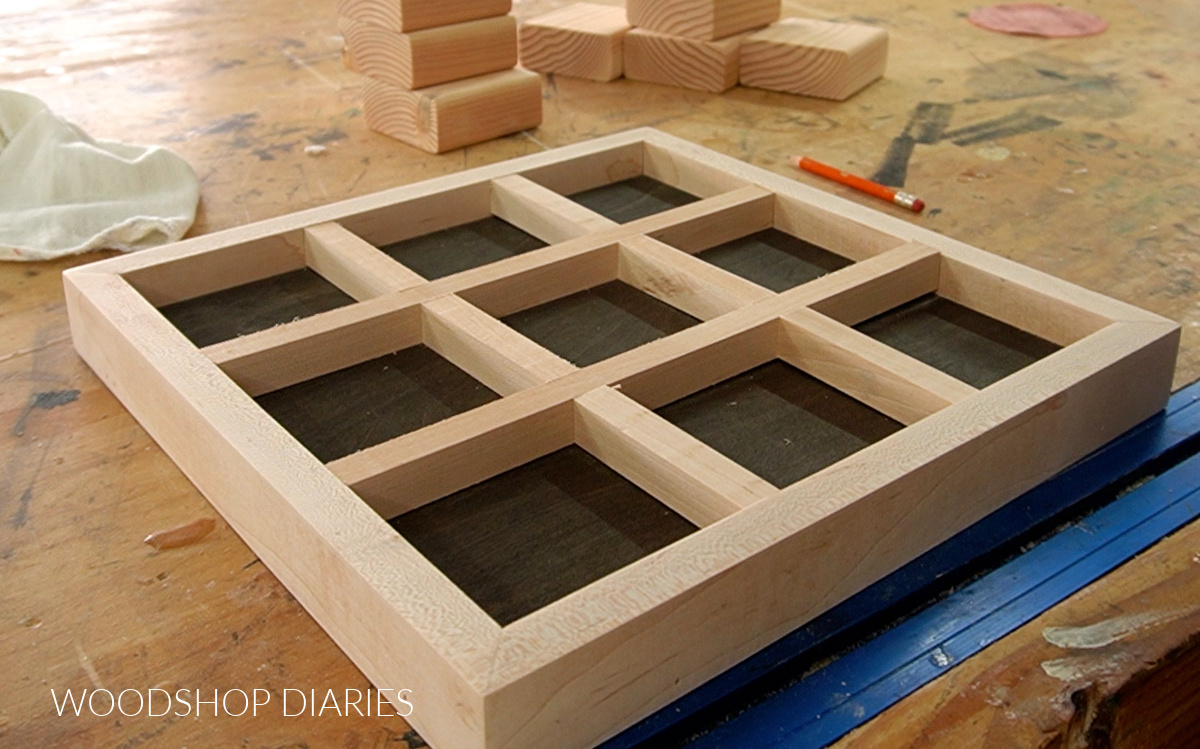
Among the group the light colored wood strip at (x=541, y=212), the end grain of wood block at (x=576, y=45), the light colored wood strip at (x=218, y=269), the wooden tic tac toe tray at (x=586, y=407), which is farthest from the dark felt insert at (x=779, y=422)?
the end grain of wood block at (x=576, y=45)

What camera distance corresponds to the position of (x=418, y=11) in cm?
215

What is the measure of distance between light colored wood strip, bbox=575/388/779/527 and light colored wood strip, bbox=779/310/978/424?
0.86 ft

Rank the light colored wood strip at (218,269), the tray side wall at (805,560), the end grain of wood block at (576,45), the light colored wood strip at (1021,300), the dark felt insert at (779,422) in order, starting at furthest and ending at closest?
the end grain of wood block at (576,45) → the light colored wood strip at (218,269) → the light colored wood strip at (1021,300) → the dark felt insert at (779,422) → the tray side wall at (805,560)

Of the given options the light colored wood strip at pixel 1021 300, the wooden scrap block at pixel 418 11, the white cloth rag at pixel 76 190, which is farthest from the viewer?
the wooden scrap block at pixel 418 11

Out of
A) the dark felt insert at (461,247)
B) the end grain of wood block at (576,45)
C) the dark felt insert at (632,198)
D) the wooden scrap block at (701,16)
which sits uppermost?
the wooden scrap block at (701,16)

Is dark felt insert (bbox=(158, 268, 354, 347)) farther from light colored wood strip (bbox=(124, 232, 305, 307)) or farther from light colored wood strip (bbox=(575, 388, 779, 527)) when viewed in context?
light colored wood strip (bbox=(575, 388, 779, 527))

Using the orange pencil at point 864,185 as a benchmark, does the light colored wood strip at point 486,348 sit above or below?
above

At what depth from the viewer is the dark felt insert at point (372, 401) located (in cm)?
128

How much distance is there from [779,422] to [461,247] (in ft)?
2.12

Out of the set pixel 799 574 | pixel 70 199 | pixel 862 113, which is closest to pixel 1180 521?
pixel 799 574

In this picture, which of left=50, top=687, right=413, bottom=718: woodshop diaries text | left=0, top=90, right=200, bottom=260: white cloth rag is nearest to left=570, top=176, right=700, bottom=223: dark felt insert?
left=0, top=90, right=200, bottom=260: white cloth rag

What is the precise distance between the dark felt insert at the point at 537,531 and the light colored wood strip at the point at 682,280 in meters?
0.35

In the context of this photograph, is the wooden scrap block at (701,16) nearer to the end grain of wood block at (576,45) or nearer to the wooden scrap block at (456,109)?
the end grain of wood block at (576,45)

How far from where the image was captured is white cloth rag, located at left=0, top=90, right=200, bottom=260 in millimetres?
1804
